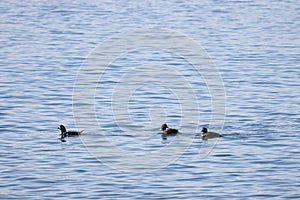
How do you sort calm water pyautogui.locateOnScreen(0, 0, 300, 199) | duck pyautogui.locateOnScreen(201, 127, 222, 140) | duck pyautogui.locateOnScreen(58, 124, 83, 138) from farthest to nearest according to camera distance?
duck pyautogui.locateOnScreen(58, 124, 83, 138), duck pyautogui.locateOnScreen(201, 127, 222, 140), calm water pyautogui.locateOnScreen(0, 0, 300, 199)

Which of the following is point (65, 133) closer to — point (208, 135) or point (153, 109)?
point (208, 135)

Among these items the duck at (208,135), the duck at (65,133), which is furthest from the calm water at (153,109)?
the duck at (208,135)

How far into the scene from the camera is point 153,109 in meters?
31.1

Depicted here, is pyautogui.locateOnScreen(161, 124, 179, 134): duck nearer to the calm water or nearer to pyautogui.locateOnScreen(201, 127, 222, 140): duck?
the calm water

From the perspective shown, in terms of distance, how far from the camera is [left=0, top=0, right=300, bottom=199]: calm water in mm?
22297

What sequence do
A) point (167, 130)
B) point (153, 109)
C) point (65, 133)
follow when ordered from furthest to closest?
point (153, 109), point (167, 130), point (65, 133)

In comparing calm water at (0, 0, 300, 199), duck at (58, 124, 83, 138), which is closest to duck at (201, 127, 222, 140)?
calm water at (0, 0, 300, 199)

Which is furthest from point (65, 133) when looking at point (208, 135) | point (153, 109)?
point (153, 109)

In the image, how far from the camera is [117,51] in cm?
4472

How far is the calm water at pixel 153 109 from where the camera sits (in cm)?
2230

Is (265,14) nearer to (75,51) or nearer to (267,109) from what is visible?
(75,51)

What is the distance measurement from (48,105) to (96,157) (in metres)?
7.49

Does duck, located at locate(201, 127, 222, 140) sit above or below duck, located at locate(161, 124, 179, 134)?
below

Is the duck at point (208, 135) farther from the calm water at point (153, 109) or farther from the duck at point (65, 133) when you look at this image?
the duck at point (65, 133)
